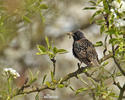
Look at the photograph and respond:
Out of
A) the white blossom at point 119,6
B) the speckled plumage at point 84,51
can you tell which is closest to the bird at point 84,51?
the speckled plumage at point 84,51

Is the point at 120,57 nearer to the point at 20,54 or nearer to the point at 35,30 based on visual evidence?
the point at 35,30

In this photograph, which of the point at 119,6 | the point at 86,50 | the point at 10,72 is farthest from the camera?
the point at 86,50

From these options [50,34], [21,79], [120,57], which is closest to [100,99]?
[120,57]

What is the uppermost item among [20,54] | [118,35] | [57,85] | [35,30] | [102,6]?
[102,6]

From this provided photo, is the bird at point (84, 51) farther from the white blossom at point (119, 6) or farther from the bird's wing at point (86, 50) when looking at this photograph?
the white blossom at point (119, 6)

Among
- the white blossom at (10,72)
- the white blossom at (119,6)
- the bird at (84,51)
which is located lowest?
the bird at (84,51)

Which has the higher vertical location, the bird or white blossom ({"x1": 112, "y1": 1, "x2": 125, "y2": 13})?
white blossom ({"x1": 112, "y1": 1, "x2": 125, "y2": 13})

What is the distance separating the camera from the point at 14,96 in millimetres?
3109

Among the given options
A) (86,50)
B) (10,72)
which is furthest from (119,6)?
(86,50)

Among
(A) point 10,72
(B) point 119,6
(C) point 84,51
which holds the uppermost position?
(B) point 119,6

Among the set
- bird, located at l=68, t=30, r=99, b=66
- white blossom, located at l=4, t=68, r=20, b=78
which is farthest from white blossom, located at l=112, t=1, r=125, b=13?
white blossom, located at l=4, t=68, r=20, b=78

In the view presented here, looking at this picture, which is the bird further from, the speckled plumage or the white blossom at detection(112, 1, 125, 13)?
the white blossom at detection(112, 1, 125, 13)

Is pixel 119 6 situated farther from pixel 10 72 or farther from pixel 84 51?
pixel 84 51

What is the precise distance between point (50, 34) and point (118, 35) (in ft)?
24.8
